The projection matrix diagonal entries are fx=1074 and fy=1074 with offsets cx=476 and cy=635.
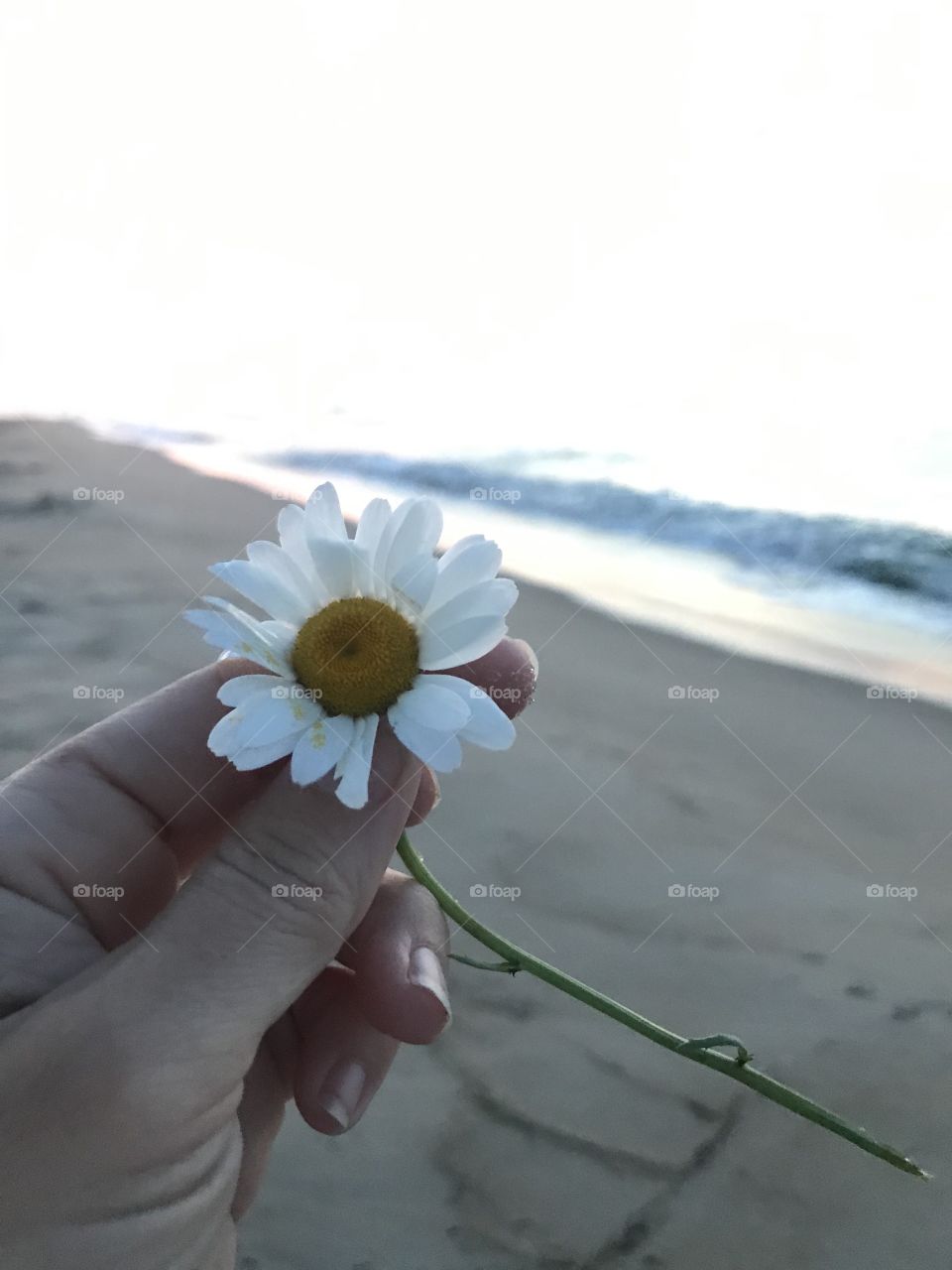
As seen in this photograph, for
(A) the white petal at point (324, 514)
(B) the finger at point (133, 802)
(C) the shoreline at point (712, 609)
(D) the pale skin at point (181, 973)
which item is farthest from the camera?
(C) the shoreline at point (712, 609)

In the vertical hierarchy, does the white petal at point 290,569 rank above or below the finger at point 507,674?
above

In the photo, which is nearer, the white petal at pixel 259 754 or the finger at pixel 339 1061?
the white petal at pixel 259 754

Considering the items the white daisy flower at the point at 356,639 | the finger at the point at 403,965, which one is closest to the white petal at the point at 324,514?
the white daisy flower at the point at 356,639

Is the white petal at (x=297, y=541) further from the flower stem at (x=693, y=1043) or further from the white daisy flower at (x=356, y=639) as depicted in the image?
the flower stem at (x=693, y=1043)

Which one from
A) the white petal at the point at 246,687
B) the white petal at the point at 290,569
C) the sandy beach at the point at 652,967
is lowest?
the sandy beach at the point at 652,967

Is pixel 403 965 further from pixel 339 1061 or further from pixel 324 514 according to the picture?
pixel 324 514

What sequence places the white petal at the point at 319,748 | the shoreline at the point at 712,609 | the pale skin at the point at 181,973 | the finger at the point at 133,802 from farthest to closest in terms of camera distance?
the shoreline at the point at 712,609 → the finger at the point at 133,802 → the white petal at the point at 319,748 → the pale skin at the point at 181,973

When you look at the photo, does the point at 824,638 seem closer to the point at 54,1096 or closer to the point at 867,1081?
the point at 867,1081
